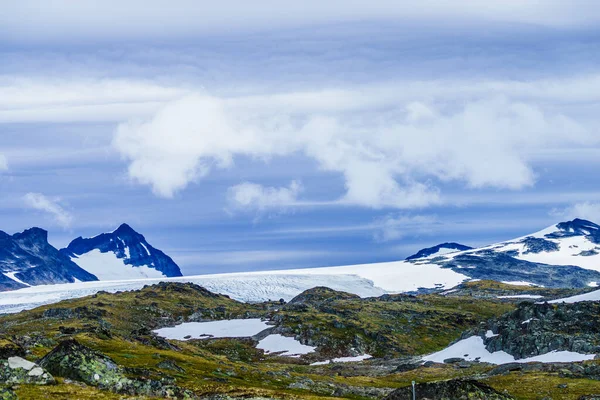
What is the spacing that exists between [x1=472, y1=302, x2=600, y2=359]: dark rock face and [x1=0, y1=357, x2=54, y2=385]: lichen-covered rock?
4885 inches

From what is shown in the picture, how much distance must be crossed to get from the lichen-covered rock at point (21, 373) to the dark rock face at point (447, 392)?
87.7 feet

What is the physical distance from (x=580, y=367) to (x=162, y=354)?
67888 millimetres

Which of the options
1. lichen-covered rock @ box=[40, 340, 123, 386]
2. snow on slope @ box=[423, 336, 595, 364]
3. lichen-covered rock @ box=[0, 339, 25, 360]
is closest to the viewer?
lichen-covered rock @ box=[0, 339, 25, 360]

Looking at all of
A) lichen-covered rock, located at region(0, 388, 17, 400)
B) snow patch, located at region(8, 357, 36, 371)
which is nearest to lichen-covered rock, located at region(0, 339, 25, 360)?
snow patch, located at region(8, 357, 36, 371)

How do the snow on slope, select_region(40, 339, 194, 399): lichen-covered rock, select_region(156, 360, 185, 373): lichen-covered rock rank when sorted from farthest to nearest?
1. the snow on slope
2. select_region(156, 360, 185, 373): lichen-covered rock
3. select_region(40, 339, 194, 399): lichen-covered rock

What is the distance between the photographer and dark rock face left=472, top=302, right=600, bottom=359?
15650cm

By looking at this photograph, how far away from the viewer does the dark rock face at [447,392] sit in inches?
2282

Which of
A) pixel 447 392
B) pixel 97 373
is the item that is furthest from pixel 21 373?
pixel 447 392

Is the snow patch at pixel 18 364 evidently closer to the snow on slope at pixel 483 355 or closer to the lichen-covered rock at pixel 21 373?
the lichen-covered rock at pixel 21 373

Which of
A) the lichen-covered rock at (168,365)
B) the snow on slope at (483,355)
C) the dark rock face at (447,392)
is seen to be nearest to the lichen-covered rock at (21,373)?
the dark rock face at (447,392)

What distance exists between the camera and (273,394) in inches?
2618

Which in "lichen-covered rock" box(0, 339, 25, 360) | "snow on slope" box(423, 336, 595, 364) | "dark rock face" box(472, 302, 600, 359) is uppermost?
"lichen-covered rock" box(0, 339, 25, 360)

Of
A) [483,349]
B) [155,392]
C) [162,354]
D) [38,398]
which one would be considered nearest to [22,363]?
[38,398]

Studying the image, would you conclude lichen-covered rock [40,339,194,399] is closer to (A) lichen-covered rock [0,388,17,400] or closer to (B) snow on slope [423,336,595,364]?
(A) lichen-covered rock [0,388,17,400]
